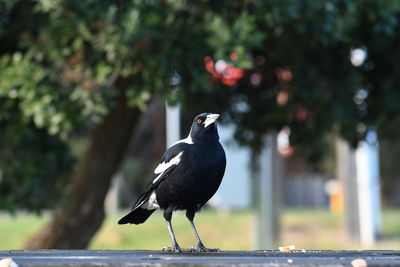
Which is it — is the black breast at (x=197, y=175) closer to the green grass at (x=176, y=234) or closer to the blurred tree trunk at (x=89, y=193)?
the blurred tree trunk at (x=89, y=193)

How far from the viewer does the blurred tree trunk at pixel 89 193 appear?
751cm

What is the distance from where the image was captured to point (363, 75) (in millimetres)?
7316

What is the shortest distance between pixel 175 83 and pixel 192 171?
2.48m

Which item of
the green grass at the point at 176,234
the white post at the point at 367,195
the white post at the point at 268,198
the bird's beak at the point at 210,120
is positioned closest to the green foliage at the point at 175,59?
the bird's beak at the point at 210,120

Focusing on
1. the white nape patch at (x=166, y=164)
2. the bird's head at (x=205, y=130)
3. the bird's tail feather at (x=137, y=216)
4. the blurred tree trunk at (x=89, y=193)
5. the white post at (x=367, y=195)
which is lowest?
the bird's tail feather at (x=137, y=216)

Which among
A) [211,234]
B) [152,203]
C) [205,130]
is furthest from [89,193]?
[211,234]

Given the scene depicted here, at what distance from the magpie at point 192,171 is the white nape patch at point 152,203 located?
0.18 ft

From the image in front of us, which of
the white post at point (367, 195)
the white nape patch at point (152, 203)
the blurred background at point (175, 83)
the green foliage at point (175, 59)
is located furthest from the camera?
the white post at point (367, 195)

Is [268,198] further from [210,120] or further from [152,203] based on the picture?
[210,120]

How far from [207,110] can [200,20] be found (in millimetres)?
1767

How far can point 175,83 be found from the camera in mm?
5953

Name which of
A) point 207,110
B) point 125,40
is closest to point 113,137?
point 207,110

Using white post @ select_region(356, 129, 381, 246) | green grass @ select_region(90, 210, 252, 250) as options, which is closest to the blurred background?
green grass @ select_region(90, 210, 252, 250)

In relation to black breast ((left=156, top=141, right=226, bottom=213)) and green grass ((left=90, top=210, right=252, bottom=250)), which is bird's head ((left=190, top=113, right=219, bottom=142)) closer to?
black breast ((left=156, top=141, right=226, bottom=213))
